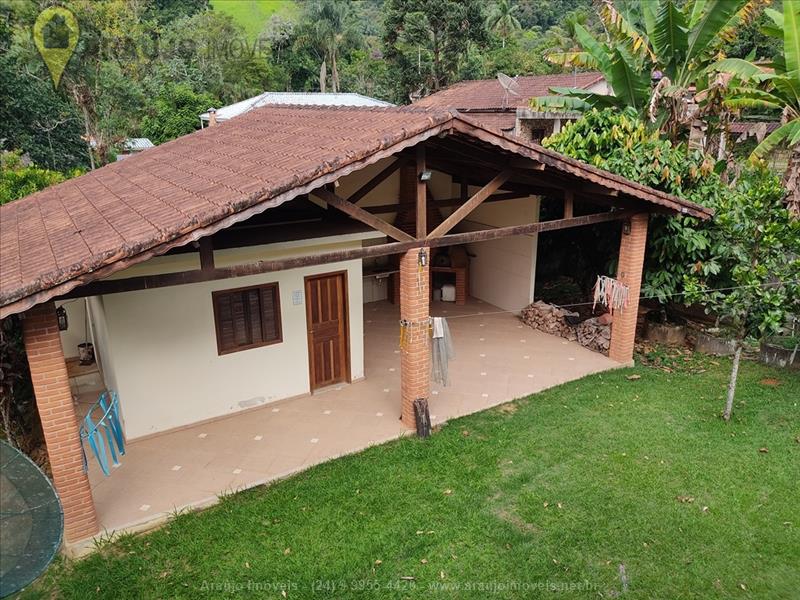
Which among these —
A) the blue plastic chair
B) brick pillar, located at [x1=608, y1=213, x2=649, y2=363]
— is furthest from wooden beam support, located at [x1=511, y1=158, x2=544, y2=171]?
the blue plastic chair

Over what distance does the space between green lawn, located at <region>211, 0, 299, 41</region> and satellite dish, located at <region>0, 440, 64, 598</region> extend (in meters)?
93.7

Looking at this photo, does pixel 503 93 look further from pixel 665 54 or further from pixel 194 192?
pixel 194 192

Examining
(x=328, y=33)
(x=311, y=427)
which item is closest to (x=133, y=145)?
(x=328, y=33)

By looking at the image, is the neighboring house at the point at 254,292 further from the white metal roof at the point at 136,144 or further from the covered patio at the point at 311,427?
the white metal roof at the point at 136,144

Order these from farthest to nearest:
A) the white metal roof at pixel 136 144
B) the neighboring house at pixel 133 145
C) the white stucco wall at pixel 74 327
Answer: the white metal roof at pixel 136 144, the neighboring house at pixel 133 145, the white stucco wall at pixel 74 327

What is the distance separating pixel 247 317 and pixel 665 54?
9448 mm

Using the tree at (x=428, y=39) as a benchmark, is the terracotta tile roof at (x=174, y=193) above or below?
below

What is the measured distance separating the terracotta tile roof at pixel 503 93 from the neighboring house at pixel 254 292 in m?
12.7

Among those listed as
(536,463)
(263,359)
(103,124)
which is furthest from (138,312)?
(103,124)

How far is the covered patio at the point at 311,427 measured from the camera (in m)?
6.77

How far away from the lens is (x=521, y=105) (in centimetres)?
2167

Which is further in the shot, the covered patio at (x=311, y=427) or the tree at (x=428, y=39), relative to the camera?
the tree at (x=428, y=39)

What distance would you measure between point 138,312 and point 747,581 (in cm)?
738

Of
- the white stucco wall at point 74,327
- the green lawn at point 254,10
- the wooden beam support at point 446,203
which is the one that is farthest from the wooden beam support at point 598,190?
the green lawn at point 254,10
